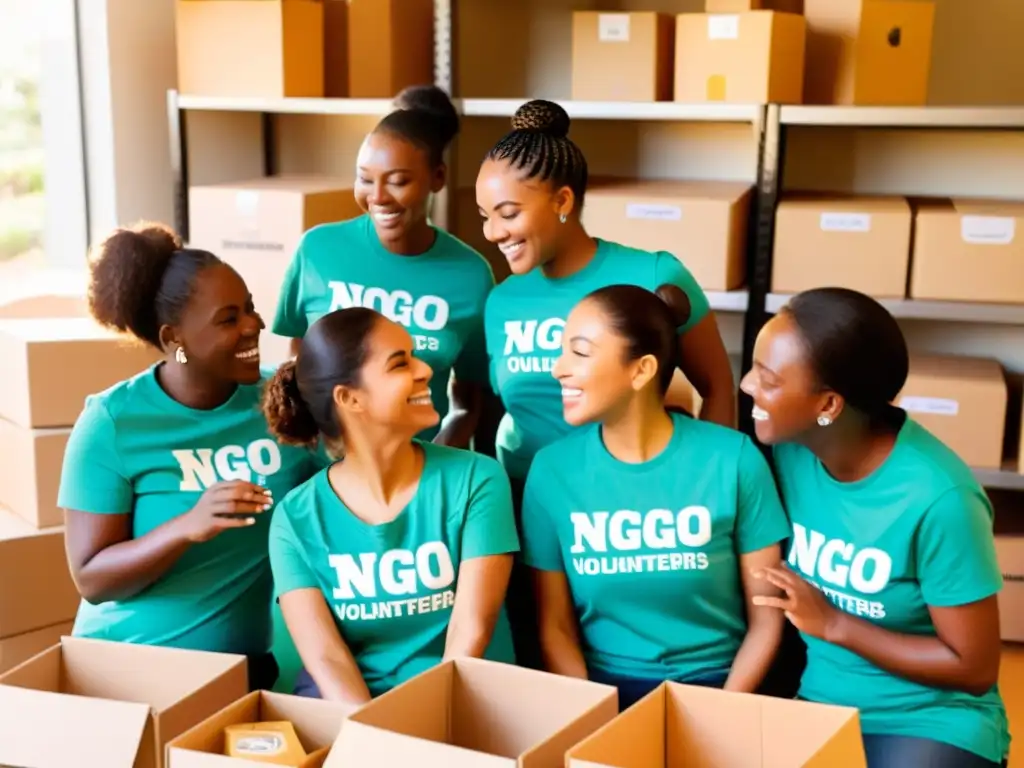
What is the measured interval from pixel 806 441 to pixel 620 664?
44cm

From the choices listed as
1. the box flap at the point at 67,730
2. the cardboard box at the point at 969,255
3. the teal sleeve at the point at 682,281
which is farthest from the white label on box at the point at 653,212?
the box flap at the point at 67,730

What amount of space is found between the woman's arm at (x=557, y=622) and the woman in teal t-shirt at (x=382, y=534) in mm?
65

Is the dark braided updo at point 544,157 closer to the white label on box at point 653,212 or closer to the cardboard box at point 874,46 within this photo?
the white label on box at point 653,212

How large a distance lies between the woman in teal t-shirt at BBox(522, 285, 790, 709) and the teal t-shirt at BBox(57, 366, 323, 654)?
0.47 m

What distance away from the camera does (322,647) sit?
5.55ft

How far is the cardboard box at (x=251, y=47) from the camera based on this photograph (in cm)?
332

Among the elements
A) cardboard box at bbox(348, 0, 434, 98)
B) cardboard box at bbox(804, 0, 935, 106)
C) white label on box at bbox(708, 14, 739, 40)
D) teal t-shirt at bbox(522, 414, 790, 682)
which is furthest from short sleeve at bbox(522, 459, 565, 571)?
cardboard box at bbox(348, 0, 434, 98)

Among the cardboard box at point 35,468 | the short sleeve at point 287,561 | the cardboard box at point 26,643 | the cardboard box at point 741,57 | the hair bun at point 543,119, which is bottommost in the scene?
the cardboard box at point 26,643

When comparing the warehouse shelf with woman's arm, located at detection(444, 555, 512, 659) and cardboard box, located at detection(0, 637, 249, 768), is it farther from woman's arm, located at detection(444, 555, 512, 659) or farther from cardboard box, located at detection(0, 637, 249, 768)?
cardboard box, located at detection(0, 637, 249, 768)

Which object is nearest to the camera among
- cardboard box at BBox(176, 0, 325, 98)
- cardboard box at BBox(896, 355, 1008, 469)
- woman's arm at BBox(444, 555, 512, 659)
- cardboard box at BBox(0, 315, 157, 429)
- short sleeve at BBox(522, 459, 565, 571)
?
→ woman's arm at BBox(444, 555, 512, 659)

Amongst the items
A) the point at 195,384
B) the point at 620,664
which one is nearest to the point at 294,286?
the point at 195,384

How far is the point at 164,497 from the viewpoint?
1883 mm

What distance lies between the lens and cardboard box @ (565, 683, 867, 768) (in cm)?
130

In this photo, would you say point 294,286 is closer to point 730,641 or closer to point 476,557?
point 476,557
